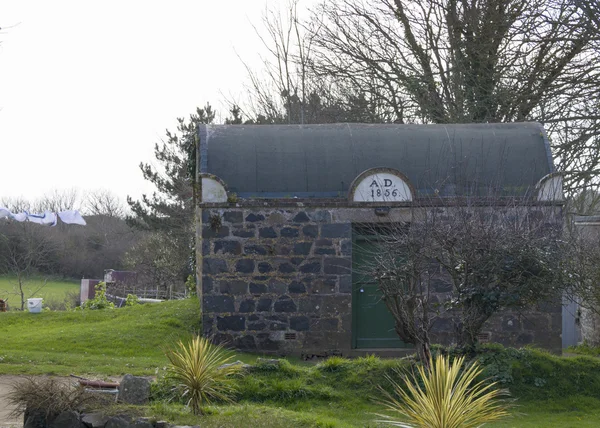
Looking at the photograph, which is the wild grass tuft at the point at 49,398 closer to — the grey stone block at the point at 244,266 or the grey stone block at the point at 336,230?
the grey stone block at the point at 244,266

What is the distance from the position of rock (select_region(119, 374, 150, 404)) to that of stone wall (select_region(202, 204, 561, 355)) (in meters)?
5.46

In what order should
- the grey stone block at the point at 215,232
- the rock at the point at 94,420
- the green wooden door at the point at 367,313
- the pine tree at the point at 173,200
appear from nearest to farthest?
the rock at the point at 94,420, the grey stone block at the point at 215,232, the green wooden door at the point at 367,313, the pine tree at the point at 173,200

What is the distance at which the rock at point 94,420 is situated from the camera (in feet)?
25.6

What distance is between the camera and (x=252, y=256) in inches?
555

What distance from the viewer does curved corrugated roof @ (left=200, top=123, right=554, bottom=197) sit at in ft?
47.0

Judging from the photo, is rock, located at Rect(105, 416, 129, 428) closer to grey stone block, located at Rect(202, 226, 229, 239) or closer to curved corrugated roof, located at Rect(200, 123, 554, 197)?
grey stone block, located at Rect(202, 226, 229, 239)

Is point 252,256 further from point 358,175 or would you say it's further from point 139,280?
point 139,280

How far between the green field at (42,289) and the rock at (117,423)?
1147 inches

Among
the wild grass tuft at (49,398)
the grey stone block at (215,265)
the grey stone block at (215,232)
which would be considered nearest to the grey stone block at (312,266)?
the grey stone block at (215,265)

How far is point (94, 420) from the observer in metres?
7.84

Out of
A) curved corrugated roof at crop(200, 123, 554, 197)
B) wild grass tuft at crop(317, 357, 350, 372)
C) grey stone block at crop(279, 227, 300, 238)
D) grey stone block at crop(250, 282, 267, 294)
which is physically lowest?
wild grass tuft at crop(317, 357, 350, 372)

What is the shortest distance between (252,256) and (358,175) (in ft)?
7.68

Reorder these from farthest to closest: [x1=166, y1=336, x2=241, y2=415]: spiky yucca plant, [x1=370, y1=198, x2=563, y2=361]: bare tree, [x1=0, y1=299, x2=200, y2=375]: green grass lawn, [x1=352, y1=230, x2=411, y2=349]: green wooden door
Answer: [x1=352, y1=230, x2=411, y2=349]: green wooden door < [x1=0, y1=299, x2=200, y2=375]: green grass lawn < [x1=370, y1=198, x2=563, y2=361]: bare tree < [x1=166, y1=336, x2=241, y2=415]: spiky yucca plant

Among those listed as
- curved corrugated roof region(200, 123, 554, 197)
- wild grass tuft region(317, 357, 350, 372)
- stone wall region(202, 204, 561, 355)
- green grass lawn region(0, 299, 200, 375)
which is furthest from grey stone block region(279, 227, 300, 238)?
wild grass tuft region(317, 357, 350, 372)
